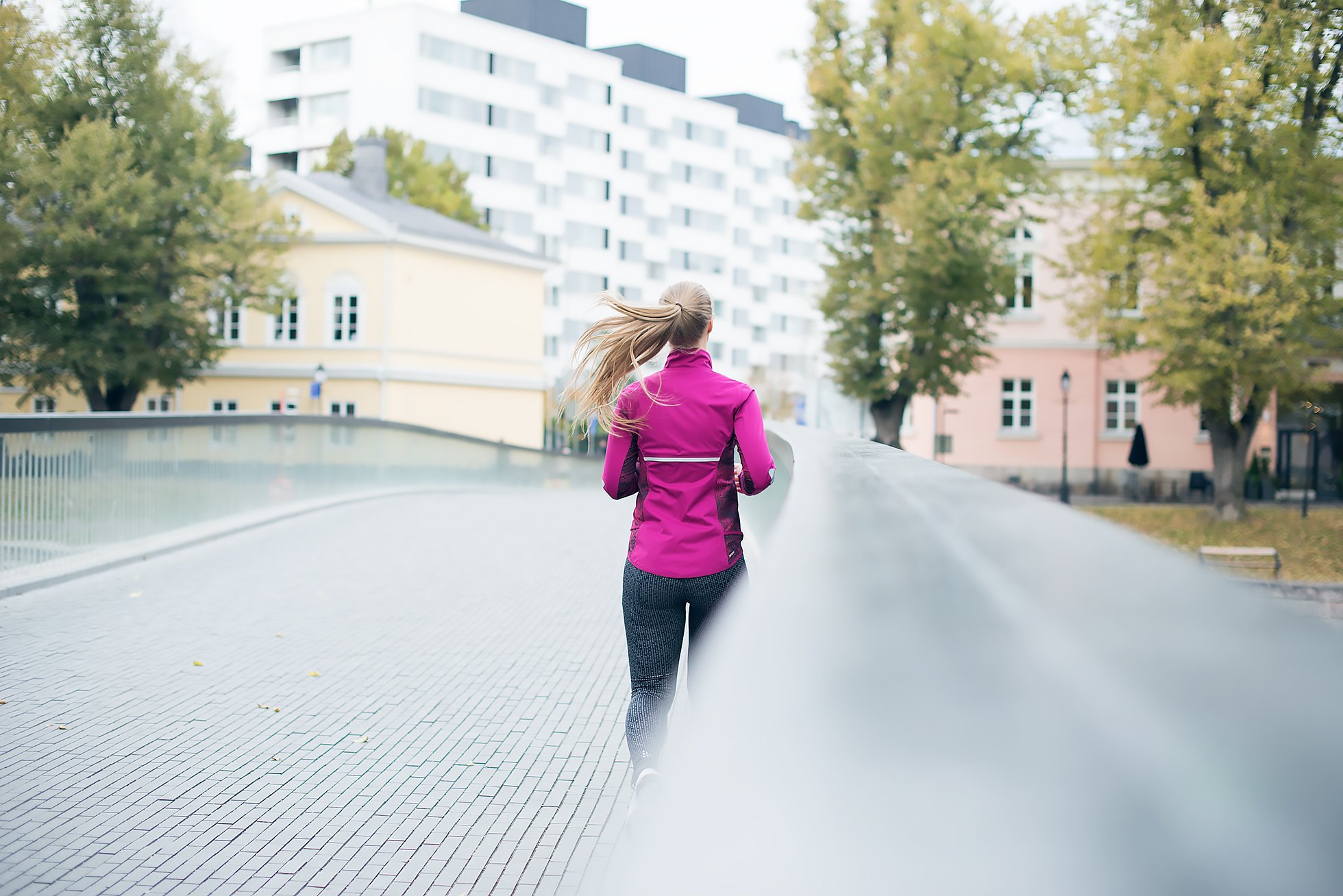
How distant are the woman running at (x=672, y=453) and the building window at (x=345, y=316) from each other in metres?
36.9

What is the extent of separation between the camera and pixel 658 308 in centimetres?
396

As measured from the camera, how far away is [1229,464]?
25.6 m

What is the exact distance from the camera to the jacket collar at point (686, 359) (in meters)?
4.04

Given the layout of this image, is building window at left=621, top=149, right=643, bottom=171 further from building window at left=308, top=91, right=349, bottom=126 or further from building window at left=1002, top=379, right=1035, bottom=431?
building window at left=1002, top=379, right=1035, bottom=431

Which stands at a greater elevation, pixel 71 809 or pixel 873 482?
pixel 873 482

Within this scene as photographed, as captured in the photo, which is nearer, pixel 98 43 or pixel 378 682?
pixel 378 682

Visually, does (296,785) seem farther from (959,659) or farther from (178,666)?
(959,659)

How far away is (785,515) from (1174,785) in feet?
4.47

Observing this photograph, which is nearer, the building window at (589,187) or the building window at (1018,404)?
the building window at (1018,404)

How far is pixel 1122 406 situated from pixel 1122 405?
0.05m

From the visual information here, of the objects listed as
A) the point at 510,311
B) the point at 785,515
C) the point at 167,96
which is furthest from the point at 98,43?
the point at 785,515

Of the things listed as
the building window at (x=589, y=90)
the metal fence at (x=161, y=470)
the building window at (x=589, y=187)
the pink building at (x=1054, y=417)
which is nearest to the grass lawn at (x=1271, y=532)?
the pink building at (x=1054, y=417)

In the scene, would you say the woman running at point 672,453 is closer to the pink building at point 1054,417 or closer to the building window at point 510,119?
the pink building at point 1054,417

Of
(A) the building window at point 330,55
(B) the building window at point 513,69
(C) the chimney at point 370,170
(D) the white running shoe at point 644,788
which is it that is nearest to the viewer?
(D) the white running shoe at point 644,788
